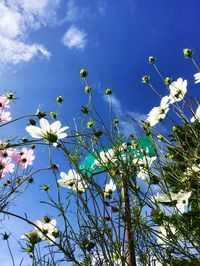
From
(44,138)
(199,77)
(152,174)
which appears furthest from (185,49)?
(44,138)

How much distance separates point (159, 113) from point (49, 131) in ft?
1.75

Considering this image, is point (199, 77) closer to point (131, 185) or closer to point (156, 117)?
point (156, 117)

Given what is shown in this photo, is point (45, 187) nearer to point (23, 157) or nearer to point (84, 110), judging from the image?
point (84, 110)

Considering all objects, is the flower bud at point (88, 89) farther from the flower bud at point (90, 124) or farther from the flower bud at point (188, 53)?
the flower bud at point (188, 53)

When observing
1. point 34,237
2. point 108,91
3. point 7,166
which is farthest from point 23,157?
point 34,237

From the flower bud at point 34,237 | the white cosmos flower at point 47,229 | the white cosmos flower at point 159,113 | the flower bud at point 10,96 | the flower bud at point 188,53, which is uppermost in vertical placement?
the flower bud at point 10,96

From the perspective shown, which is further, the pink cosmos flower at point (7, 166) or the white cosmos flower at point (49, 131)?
the pink cosmos flower at point (7, 166)

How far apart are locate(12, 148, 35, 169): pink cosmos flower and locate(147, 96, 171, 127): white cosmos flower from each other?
2.41ft

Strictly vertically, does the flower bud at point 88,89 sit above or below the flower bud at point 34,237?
above

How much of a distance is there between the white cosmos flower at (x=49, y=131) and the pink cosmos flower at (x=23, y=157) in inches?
33.1

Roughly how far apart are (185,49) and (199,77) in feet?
1.28

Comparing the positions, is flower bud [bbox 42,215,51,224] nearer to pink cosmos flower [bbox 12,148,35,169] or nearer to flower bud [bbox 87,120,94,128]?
flower bud [bbox 87,120,94,128]

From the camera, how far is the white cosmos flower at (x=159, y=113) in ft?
5.18

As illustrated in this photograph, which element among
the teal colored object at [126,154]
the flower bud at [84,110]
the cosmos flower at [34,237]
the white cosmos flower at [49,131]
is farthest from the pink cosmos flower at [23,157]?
the white cosmos flower at [49,131]
